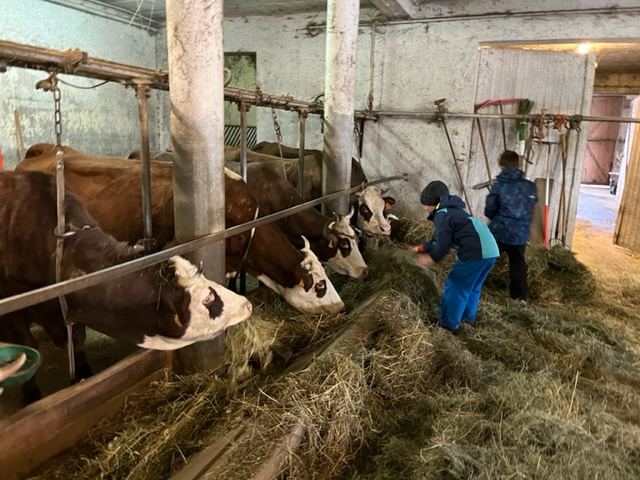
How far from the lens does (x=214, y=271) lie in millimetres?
3137

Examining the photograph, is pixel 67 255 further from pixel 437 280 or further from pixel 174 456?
pixel 437 280

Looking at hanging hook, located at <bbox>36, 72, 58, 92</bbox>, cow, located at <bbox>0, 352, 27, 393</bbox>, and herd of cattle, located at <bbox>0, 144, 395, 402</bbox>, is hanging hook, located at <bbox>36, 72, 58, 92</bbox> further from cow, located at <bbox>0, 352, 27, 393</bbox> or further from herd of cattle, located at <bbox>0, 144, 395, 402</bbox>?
cow, located at <bbox>0, 352, 27, 393</bbox>

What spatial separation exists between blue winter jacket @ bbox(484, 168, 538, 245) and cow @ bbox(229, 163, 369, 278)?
145cm

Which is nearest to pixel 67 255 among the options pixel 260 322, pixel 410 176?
pixel 260 322

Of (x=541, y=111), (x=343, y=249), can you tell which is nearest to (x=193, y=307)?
(x=343, y=249)

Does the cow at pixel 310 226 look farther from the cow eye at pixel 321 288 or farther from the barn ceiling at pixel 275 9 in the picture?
the barn ceiling at pixel 275 9

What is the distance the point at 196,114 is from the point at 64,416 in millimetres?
1714

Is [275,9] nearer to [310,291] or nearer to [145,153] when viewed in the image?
[310,291]

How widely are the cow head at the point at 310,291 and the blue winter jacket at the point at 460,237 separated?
0.90 meters

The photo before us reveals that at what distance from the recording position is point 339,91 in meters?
5.30

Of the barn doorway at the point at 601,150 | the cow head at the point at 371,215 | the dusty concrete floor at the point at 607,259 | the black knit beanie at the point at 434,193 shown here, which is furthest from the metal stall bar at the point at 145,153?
the barn doorway at the point at 601,150

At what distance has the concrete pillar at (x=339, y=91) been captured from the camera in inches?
205

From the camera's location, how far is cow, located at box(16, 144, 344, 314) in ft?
13.0

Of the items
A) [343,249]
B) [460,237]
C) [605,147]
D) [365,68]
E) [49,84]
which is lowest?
[343,249]
